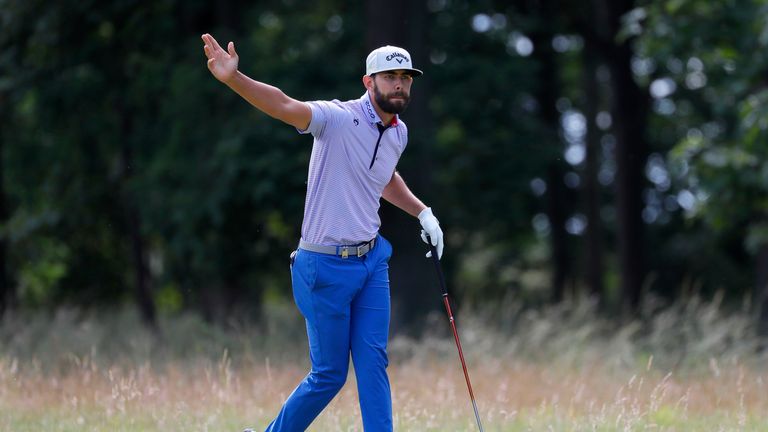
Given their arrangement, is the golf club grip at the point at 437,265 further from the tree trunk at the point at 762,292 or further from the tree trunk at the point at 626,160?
the tree trunk at the point at 626,160

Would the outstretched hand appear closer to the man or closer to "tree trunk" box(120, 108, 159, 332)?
the man

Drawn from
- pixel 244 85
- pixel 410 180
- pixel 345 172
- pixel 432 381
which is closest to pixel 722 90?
pixel 410 180

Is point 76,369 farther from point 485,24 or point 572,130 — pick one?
point 572,130

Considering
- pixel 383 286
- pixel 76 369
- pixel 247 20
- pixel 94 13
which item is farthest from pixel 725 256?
pixel 383 286

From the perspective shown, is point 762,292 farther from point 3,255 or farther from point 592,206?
point 3,255

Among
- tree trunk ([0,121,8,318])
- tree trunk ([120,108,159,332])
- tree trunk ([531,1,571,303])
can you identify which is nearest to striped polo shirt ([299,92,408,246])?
tree trunk ([120,108,159,332])

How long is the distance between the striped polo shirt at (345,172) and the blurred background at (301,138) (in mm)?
6970

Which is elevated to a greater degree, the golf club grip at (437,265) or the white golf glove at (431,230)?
the white golf glove at (431,230)

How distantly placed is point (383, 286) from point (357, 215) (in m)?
0.41

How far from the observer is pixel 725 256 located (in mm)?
25656

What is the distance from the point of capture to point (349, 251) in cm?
539

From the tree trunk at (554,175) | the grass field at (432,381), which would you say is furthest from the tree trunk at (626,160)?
the grass field at (432,381)

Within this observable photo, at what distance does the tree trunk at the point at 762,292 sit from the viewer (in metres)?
14.1

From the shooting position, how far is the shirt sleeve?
5172 mm
